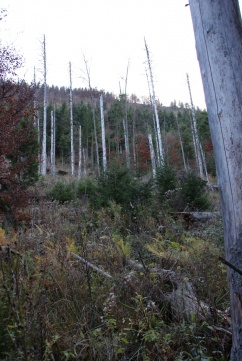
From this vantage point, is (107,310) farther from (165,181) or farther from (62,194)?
(62,194)

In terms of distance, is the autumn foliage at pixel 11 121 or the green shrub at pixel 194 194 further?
the green shrub at pixel 194 194

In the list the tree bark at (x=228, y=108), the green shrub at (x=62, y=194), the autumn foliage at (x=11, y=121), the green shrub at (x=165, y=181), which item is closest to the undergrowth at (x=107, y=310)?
the tree bark at (x=228, y=108)

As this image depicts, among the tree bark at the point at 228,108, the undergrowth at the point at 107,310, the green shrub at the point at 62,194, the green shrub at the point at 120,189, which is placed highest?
the green shrub at the point at 62,194

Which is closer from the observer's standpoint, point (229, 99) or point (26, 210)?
point (229, 99)

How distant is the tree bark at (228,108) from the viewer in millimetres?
2246

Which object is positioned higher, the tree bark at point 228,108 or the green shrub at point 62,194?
the green shrub at point 62,194

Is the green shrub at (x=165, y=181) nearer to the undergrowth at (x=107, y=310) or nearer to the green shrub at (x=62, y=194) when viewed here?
the green shrub at (x=62, y=194)

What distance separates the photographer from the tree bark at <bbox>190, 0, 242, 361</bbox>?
2246 millimetres

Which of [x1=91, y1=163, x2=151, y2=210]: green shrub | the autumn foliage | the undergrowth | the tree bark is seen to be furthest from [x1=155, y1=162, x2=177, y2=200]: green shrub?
the tree bark

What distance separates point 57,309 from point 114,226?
442 centimetres

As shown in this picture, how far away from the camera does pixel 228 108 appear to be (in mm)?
2338

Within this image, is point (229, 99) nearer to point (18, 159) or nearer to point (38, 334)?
point (38, 334)

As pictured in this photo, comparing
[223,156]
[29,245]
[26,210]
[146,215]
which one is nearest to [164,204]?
[146,215]

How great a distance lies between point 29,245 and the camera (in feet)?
15.7
